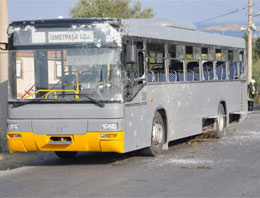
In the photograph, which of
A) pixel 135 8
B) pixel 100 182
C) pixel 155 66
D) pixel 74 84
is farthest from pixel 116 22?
pixel 135 8

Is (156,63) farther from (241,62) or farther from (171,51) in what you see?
(241,62)

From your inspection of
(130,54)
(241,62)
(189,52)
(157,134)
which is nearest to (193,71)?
(189,52)

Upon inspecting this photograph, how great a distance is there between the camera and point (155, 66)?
14.5 m

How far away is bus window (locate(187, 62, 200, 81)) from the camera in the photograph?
16.7 metres

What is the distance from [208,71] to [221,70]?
4.22 ft

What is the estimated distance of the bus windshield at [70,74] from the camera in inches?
484

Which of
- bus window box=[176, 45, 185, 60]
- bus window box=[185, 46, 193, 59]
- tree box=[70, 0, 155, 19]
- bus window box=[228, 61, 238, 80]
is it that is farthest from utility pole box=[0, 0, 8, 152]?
tree box=[70, 0, 155, 19]

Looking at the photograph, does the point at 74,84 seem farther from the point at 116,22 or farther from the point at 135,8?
the point at 135,8

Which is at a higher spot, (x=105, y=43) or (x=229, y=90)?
(x=105, y=43)

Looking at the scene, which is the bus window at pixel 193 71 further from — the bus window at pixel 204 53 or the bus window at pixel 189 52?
the bus window at pixel 204 53

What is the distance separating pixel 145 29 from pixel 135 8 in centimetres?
4303

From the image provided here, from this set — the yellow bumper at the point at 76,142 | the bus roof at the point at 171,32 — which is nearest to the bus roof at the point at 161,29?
the bus roof at the point at 171,32

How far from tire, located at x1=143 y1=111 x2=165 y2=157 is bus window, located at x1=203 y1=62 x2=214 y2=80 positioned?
3.64 m

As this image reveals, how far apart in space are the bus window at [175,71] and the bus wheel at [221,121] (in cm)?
326
